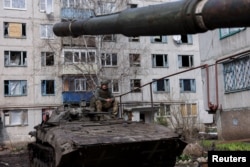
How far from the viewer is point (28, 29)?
3478cm

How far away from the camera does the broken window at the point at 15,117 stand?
33.8 m

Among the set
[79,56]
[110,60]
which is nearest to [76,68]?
[79,56]

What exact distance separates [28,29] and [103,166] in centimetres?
2726

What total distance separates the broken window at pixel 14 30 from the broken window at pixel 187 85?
14.4m

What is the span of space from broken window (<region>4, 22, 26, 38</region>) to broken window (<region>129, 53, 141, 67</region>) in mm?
8848

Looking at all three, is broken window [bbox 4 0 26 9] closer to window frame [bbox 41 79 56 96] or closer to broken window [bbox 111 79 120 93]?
window frame [bbox 41 79 56 96]

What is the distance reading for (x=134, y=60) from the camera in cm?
3769

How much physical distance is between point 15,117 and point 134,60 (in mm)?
10714

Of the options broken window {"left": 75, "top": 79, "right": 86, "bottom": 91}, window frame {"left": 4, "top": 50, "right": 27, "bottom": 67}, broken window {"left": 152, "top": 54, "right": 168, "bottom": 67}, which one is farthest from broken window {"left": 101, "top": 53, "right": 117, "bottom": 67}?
window frame {"left": 4, "top": 50, "right": 27, "bottom": 67}

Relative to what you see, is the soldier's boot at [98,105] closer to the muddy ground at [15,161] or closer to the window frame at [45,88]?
the muddy ground at [15,161]

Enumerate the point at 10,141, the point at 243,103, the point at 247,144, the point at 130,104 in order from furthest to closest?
the point at 130,104 → the point at 10,141 → the point at 243,103 → the point at 247,144

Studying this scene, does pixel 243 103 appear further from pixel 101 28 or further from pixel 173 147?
pixel 101 28

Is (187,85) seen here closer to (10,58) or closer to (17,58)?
(17,58)

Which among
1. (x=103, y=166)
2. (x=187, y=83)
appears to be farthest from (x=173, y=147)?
(x=187, y=83)
